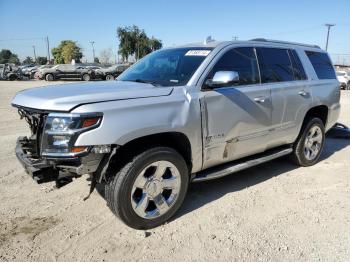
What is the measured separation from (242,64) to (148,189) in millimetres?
2019

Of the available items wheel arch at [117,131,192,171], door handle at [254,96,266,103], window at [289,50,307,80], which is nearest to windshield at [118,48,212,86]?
wheel arch at [117,131,192,171]

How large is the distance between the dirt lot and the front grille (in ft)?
2.66

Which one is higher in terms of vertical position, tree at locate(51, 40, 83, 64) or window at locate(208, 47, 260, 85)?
tree at locate(51, 40, 83, 64)

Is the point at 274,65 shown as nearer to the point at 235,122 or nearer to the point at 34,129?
the point at 235,122

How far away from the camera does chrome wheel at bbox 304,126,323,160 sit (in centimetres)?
578

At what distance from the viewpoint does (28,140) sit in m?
3.67

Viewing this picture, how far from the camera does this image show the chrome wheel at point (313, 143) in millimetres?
5777

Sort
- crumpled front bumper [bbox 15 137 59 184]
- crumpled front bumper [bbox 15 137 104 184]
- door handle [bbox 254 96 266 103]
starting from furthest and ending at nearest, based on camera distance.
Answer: door handle [bbox 254 96 266 103] → crumpled front bumper [bbox 15 137 59 184] → crumpled front bumper [bbox 15 137 104 184]

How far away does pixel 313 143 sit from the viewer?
5.94m

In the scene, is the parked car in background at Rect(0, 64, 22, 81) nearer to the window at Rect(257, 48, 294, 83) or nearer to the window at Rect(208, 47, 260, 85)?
the window at Rect(257, 48, 294, 83)

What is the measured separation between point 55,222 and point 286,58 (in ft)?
12.7

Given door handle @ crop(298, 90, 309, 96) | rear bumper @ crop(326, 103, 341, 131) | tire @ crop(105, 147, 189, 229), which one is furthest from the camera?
rear bumper @ crop(326, 103, 341, 131)

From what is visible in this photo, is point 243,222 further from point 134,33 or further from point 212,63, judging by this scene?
point 134,33

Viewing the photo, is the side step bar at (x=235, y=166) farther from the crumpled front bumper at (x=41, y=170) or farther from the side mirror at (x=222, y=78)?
the crumpled front bumper at (x=41, y=170)
